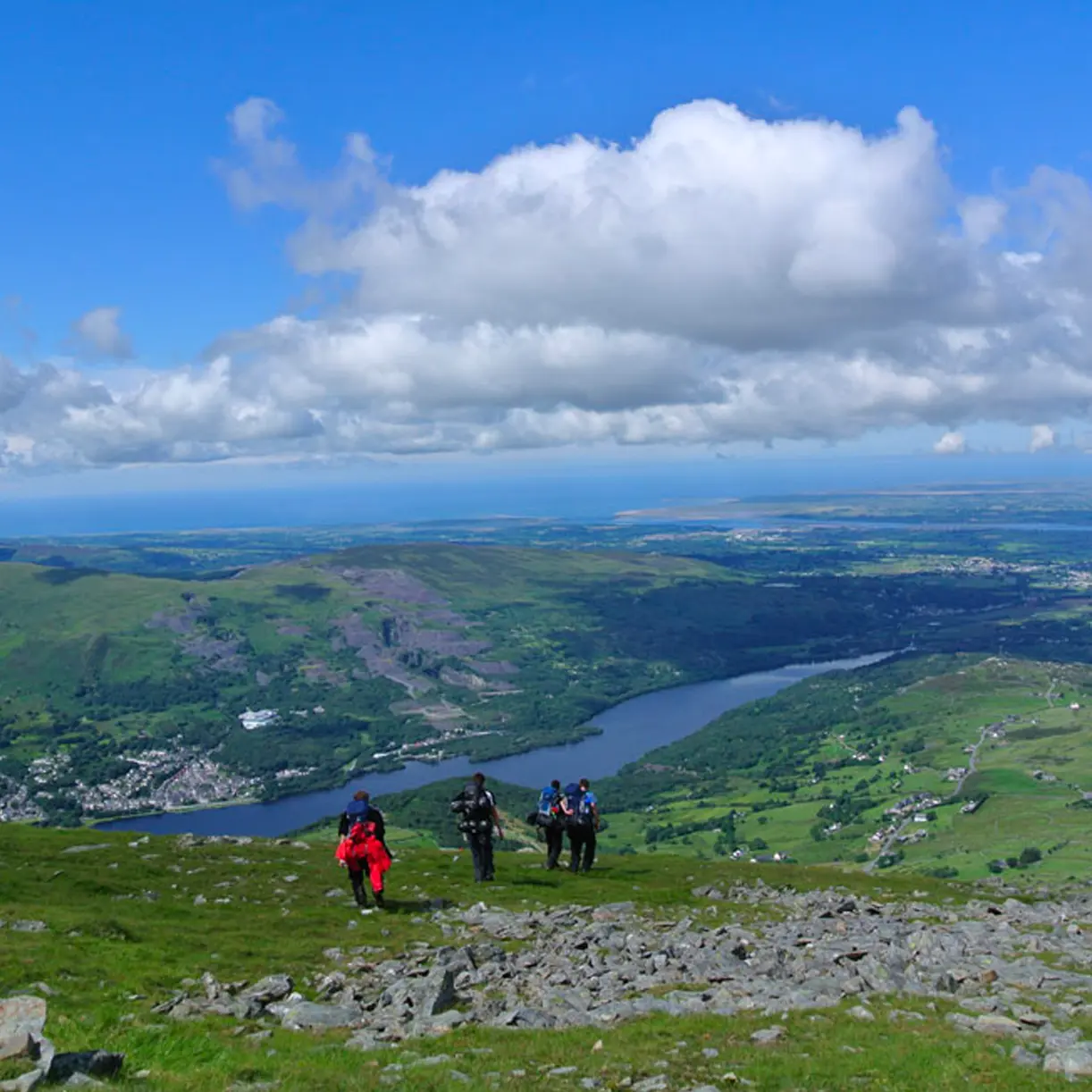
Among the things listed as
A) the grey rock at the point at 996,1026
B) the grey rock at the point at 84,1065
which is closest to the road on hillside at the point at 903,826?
the grey rock at the point at 996,1026

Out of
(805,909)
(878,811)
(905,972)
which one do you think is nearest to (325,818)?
(878,811)

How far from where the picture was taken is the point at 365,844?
106 feet

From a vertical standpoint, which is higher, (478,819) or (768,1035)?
(768,1035)

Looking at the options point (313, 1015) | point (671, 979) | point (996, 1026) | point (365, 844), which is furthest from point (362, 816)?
point (996, 1026)

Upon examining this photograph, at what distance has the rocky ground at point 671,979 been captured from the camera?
60.7ft

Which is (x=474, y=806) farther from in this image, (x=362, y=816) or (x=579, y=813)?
(x=362, y=816)

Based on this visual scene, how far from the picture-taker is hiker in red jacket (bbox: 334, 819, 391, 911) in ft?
105

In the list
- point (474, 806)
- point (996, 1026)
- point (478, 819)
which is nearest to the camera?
point (996, 1026)

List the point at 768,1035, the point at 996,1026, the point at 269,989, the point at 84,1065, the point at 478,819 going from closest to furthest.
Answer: the point at 84,1065 < the point at 768,1035 < the point at 996,1026 < the point at 269,989 < the point at 478,819

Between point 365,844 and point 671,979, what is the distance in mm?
13419

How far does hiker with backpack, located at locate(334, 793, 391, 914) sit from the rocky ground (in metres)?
2.32

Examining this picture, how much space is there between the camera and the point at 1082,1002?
19953mm

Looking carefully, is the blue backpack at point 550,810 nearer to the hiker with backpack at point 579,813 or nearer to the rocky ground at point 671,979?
the hiker with backpack at point 579,813

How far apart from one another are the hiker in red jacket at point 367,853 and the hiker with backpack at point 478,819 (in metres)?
5.16
